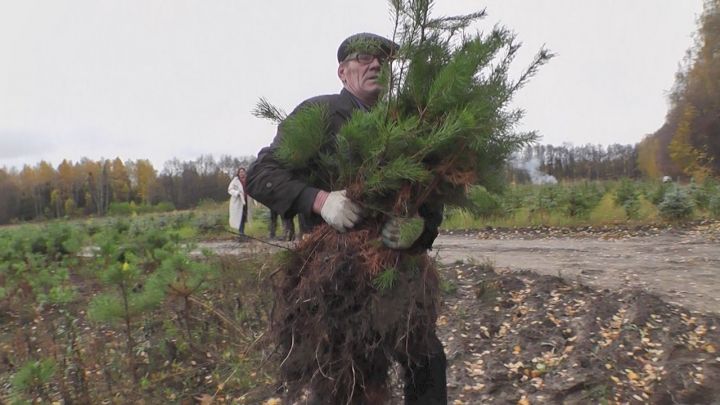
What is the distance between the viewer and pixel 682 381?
10.9 feet

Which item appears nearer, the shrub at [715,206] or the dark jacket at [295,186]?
the dark jacket at [295,186]

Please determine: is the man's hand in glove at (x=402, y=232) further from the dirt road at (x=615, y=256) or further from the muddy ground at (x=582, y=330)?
the dirt road at (x=615, y=256)

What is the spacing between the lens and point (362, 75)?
2105 millimetres

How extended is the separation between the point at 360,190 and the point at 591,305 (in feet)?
11.4

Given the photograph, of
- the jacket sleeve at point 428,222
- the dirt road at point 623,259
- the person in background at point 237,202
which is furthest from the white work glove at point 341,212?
the person in background at point 237,202

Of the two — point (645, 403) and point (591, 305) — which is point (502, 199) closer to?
point (645, 403)

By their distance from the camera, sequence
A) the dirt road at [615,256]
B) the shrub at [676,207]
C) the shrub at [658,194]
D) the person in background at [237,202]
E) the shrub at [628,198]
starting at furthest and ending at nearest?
1. the shrub at [658,194]
2. the shrub at [628,198]
3. the person in background at [237,202]
4. the shrub at [676,207]
5. the dirt road at [615,256]

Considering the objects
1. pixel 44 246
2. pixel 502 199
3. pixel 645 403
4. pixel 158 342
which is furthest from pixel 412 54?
pixel 44 246

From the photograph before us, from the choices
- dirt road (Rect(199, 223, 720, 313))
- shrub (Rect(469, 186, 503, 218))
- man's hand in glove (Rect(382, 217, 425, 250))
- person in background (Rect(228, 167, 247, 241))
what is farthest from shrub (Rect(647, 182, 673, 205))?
man's hand in glove (Rect(382, 217, 425, 250))

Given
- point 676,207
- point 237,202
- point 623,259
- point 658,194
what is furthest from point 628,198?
point 237,202

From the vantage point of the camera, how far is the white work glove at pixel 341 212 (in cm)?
186

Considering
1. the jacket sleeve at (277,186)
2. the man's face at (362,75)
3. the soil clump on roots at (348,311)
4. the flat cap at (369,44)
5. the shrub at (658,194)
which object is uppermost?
the flat cap at (369,44)

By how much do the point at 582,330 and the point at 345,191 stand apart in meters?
3.00

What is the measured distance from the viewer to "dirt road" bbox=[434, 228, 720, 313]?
5156mm
